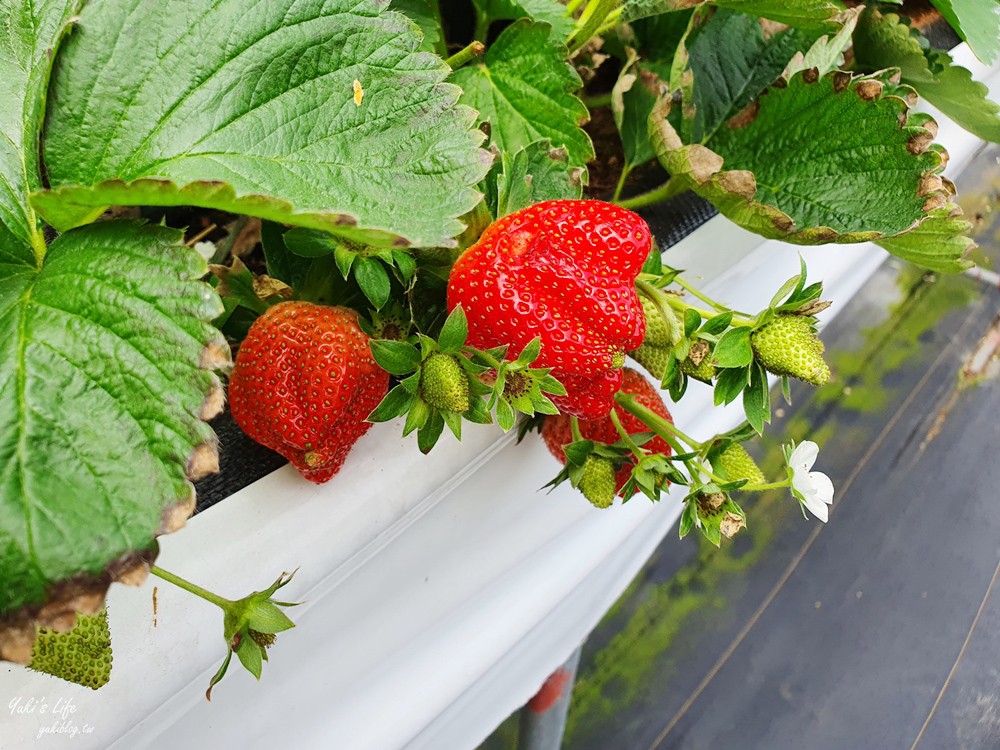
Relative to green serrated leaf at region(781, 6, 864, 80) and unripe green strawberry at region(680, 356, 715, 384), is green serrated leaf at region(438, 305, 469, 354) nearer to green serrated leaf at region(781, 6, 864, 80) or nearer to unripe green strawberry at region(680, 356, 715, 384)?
unripe green strawberry at region(680, 356, 715, 384)

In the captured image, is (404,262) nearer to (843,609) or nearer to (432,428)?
(432,428)

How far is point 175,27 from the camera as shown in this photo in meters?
0.30

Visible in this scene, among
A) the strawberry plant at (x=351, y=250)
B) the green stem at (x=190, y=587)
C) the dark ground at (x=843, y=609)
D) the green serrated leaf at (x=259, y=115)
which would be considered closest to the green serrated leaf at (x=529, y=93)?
the strawberry plant at (x=351, y=250)

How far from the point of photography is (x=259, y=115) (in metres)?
0.30

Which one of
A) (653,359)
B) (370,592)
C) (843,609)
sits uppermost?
(653,359)

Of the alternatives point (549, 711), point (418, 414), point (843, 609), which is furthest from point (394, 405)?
point (843, 609)

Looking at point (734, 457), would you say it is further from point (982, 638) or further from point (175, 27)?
point (982, 638)

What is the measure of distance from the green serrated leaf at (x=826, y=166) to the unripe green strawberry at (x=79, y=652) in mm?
326

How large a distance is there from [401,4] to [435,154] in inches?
5.6

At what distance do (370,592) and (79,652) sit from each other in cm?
15

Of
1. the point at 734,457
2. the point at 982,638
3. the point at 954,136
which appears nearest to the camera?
the point at 734,457

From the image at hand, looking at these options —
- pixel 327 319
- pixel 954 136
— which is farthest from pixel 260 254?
pixel 954 136

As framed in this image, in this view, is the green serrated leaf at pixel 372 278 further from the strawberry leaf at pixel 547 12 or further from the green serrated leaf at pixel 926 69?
the green serrated leaf at pixel 926 69

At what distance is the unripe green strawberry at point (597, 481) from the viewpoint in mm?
389
